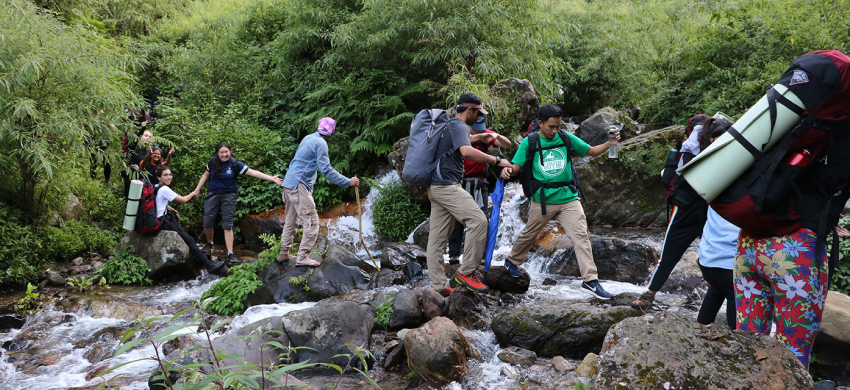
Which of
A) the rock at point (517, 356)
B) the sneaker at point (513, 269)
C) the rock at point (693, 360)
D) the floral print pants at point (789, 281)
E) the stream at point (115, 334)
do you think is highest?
the floral print pants at point (789, 281)

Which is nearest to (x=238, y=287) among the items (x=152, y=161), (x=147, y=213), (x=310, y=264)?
(x=310, y=264)

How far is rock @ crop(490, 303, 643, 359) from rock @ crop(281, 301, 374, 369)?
150cm

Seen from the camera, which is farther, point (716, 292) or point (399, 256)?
point (399, 256)

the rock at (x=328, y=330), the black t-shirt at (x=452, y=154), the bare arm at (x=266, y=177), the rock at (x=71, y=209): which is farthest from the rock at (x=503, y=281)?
the rock at (x=71, y=209)

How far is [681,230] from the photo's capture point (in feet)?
15.9

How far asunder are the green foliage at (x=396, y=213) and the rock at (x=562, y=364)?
6.46m

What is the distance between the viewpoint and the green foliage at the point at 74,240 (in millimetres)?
9164

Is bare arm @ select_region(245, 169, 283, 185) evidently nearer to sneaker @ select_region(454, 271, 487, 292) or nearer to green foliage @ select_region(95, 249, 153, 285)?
green foliage @ select_region(95, 249, 153, 285)

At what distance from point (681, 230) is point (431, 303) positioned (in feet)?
9.29

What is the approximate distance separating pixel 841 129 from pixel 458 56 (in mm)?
10217

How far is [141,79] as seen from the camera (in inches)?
702

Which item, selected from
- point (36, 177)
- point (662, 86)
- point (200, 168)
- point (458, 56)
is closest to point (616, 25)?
point (662, 86)

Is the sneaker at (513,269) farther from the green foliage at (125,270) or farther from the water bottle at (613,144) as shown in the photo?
the green foliage at (125,270)

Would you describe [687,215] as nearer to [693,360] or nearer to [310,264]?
[693,360]
